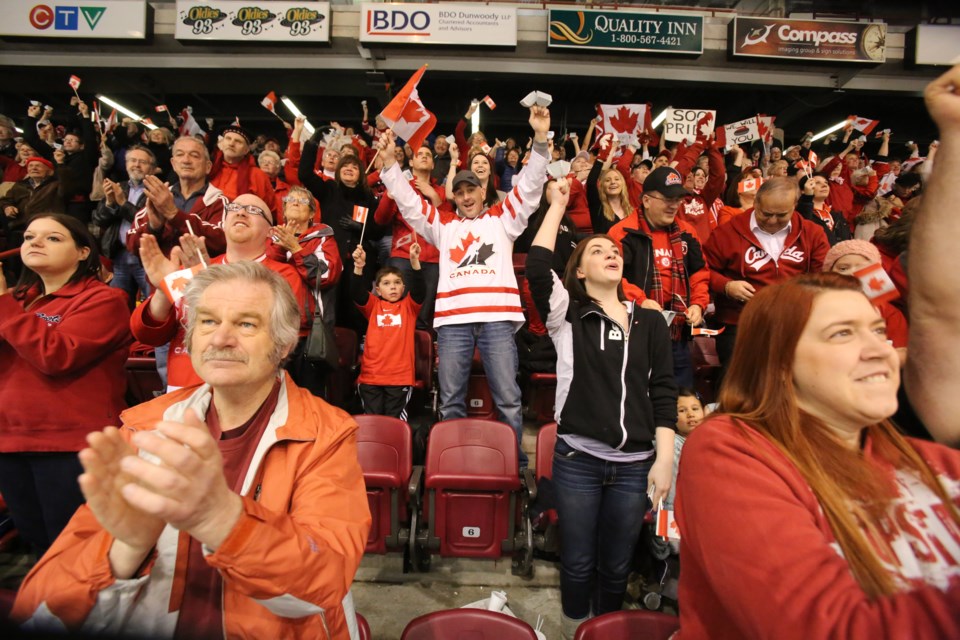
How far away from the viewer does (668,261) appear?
142 inches

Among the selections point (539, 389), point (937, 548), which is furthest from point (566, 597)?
point (539, 389)

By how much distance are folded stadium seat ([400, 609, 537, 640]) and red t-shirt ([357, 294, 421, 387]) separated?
213cm

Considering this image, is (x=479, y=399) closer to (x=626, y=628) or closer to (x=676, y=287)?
(x=676, y=287)

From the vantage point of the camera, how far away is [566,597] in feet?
7.27

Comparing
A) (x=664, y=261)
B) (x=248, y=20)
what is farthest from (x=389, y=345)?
(x=248, y=20)

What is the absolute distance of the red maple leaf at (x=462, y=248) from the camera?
329 centimetres

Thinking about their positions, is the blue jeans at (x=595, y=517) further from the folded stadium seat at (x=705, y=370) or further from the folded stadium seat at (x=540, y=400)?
the folded stadium seat at (x=705, y=370)

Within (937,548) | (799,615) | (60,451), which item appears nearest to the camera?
(799,615)

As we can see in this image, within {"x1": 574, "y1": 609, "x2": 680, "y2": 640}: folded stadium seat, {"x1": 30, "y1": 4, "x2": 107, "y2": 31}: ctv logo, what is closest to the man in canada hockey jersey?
{"x1": 574, "y1": 609, "x2": 680, "y2": 640}: folded stadium seat

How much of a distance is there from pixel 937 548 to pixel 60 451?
9.55ft

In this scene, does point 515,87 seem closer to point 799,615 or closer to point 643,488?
point 643,488

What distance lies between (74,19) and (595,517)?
12806mm

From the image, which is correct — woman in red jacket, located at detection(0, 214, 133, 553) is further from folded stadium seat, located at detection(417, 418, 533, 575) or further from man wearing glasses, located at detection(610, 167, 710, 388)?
man wearing glasses, located at detection(610, 167, 710, 388)

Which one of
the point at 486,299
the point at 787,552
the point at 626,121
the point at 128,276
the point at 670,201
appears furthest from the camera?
the point at 626,121
